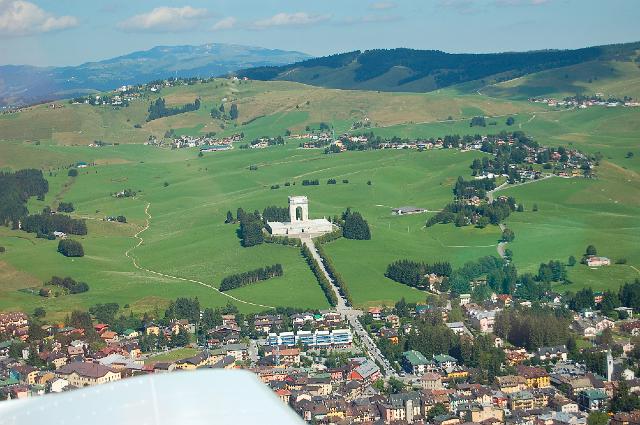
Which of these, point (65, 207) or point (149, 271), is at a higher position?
point (65, 207)

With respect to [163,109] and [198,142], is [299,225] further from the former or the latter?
[163,109]

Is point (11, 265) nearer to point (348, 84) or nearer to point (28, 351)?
point (28, 351)

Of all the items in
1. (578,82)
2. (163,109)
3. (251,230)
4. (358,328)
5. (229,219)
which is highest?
(578,82)

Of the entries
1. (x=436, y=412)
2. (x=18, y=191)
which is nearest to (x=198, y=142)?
(x=18, y=191)

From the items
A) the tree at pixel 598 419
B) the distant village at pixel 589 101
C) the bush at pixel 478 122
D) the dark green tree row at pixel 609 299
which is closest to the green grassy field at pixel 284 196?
the bush at pixel 478 122

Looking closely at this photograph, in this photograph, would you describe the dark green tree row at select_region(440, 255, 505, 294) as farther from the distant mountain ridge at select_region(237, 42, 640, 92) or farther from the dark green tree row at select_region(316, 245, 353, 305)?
the distant mountain ridge at select_region(237, 42, 640, 92)

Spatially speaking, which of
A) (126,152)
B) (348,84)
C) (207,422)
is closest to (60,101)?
(126,152)
